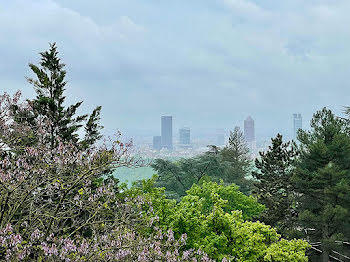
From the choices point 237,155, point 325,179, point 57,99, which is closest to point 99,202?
point 57,99

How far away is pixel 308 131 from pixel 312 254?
7028 millimetres

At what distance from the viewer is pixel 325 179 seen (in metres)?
18.8

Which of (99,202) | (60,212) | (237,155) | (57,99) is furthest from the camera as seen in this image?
(237,155)

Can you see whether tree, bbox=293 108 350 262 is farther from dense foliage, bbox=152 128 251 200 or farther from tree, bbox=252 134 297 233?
dense foliage, bbox=152 128 251 200

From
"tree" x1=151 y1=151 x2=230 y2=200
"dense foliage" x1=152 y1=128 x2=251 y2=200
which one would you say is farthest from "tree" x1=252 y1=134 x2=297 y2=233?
"tree" x1=151 y1=151 x2=230 y2=200

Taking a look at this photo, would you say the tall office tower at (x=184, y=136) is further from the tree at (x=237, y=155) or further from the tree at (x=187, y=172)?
the tree at (x=187, y=172)

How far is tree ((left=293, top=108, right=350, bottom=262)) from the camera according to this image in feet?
59.3

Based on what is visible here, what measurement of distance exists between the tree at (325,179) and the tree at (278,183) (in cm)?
140

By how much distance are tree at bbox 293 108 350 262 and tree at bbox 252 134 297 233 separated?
1399mm

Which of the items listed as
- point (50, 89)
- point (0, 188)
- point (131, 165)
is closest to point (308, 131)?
point (50, 89)

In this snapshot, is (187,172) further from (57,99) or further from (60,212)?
(60,212)

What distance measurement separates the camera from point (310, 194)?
19891 mm

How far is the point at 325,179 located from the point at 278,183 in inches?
179

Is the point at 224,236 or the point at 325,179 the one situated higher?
the point at 325,179
